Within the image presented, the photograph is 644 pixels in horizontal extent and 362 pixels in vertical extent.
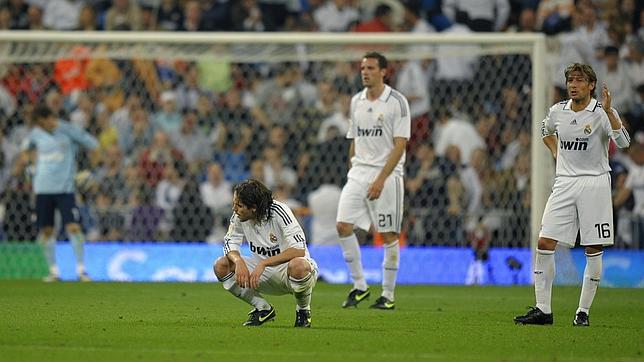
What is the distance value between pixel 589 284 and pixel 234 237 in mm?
3047

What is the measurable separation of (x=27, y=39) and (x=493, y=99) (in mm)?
7105

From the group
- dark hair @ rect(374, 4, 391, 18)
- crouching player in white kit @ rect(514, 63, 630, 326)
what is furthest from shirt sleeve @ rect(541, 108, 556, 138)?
dark hair @ rect(374, 4, 391, 18)

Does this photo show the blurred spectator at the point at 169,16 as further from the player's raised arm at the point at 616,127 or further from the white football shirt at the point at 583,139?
the player's raised arm at the point at 616,127

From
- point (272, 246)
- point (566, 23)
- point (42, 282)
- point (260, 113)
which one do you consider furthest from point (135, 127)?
point (272, 246)

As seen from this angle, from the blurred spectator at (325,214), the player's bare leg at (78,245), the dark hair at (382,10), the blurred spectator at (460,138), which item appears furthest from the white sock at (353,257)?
the dark hair at (382,10)

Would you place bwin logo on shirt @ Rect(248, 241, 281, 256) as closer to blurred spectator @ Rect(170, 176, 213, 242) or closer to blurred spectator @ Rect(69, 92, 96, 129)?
blurred spectator @ Rect(170, 176, 213, 242)

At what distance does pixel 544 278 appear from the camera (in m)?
10.9

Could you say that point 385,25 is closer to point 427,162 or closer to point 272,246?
point 427,162

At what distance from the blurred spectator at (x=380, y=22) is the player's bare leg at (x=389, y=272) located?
9593mm

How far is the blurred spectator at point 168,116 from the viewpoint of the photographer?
838 inches

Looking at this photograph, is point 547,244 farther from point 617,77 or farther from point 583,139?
point 617,77

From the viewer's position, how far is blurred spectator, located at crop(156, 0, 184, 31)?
2322cm

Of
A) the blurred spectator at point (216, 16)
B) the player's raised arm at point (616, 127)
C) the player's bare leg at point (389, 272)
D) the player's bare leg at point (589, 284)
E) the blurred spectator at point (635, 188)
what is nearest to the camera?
the player's raised arm at point (616, 127)

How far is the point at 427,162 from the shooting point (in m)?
19.7
